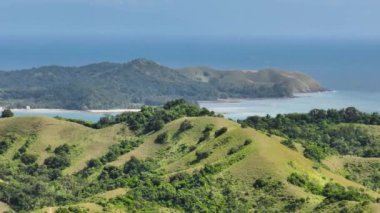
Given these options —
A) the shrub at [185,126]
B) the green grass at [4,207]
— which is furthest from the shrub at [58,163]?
the green grass at [4,207]

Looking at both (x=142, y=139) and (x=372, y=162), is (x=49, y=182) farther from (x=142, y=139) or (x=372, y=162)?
(x=372, y=162)

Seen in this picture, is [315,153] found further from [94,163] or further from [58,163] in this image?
[58,163]

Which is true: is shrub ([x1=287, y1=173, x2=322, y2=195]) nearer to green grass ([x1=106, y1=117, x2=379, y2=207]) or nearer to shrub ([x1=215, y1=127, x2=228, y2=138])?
green grass ([x1=106, y1=117, x2=379, y2=207])

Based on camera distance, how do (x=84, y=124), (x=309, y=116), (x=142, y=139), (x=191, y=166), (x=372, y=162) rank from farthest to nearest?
(x=309, y=116) < (x=84, y=124) < (x=142, y=139) < (x=372, y=162) < (x=191, y=166)

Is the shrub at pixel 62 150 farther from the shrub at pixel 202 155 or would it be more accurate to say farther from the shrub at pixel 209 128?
the shrub at pixel 202 155

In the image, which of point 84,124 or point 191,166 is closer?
point 191,166

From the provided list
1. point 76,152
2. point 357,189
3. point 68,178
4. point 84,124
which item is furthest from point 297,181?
point 84,124
